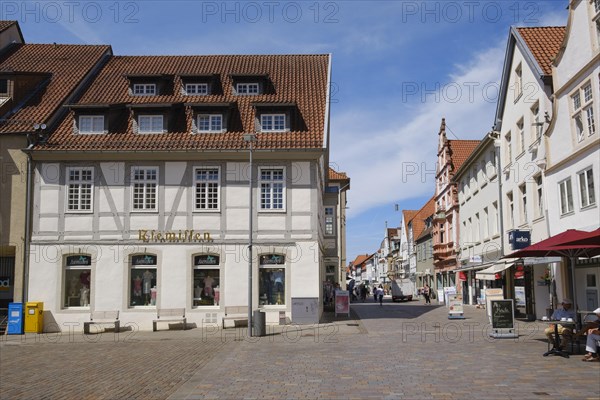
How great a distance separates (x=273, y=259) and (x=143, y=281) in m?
5.34

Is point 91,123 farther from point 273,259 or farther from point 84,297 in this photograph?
point 273,259

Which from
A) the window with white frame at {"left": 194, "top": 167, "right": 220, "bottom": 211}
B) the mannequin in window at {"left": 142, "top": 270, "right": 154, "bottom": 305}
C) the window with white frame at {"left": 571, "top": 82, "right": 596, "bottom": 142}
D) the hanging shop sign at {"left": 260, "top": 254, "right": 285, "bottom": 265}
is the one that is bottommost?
the mannequin in window at {"left": 142, "top": 270, "right": 154, "bottom": 305}

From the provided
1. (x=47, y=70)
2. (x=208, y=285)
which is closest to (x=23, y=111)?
(x=47, y=70)

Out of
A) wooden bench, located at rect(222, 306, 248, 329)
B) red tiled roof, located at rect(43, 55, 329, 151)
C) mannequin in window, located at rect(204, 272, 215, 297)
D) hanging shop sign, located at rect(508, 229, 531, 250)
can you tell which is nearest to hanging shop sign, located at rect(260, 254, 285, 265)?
wooden bench, located at rect(222, 306, 248, 329)

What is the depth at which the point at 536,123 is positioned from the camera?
24891 mm

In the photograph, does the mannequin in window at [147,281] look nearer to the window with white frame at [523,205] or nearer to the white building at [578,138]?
the white building at [578,138]

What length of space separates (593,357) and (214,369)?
8059 millimetres

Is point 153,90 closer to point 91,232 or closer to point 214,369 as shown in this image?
point 91,232

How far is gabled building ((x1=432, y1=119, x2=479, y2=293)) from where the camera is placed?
49.0 metres

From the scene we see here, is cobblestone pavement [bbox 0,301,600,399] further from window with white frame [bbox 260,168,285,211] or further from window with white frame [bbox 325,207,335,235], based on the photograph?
window with white frame [bbox 325,207,335,235]

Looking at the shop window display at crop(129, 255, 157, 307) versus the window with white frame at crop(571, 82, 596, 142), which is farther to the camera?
the shop window display at crop(129, 255, 157, 307)

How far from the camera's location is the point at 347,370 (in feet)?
41.4

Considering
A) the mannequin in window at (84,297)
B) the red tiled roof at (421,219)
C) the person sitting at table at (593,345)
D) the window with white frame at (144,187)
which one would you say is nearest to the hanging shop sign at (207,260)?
the window with white frame at (144,187)

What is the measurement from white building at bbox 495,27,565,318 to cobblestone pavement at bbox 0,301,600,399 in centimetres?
675
